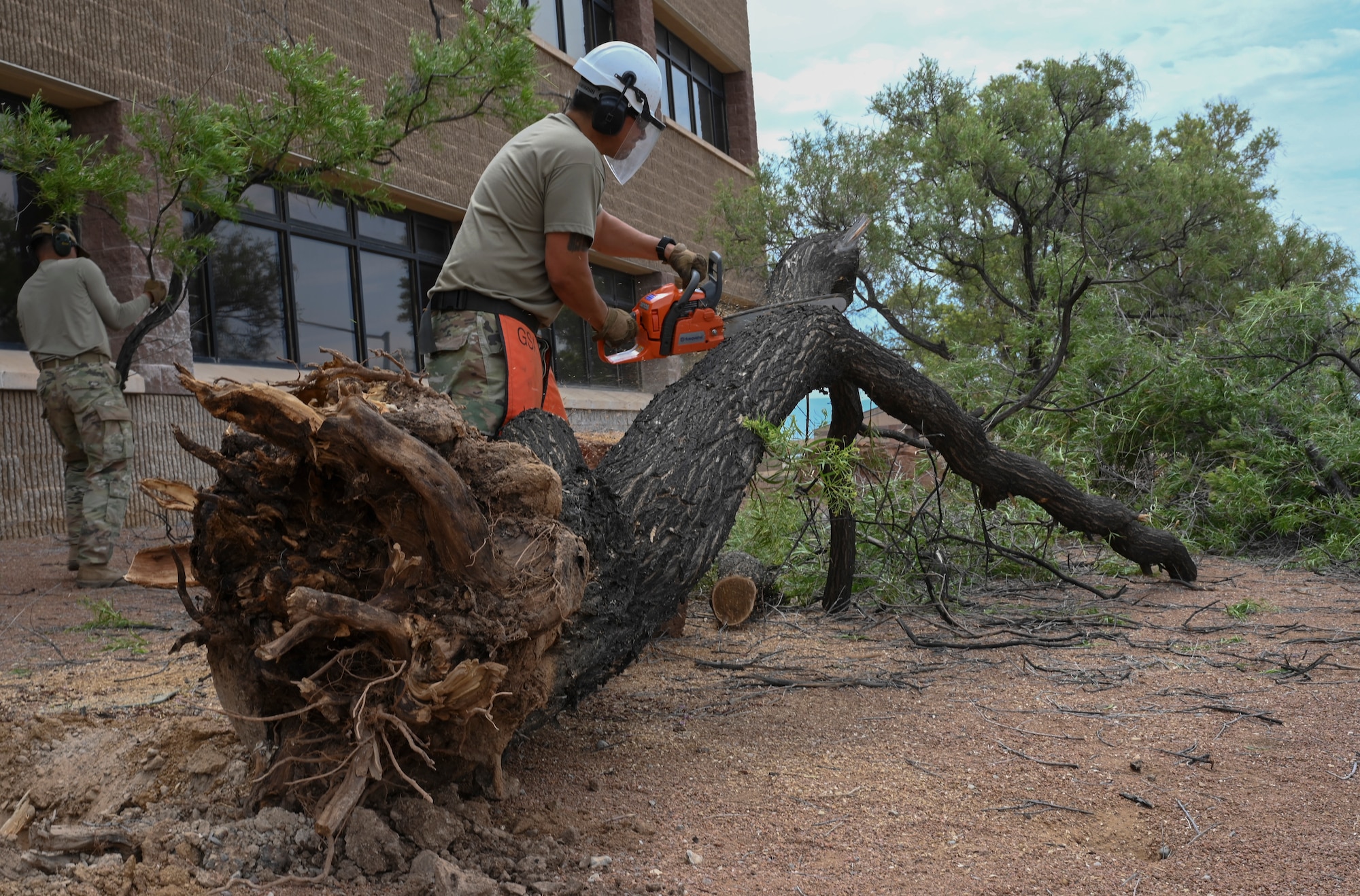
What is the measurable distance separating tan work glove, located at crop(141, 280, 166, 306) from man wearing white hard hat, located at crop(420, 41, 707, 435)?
3328mm

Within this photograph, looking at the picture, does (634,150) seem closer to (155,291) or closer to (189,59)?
(155,291)

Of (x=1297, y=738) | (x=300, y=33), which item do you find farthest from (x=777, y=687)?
(x=300, y=33)

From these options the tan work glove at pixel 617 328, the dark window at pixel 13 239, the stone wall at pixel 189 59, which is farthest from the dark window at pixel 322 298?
the tan work glove at pixel 617 328

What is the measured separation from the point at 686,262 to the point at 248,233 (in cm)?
640

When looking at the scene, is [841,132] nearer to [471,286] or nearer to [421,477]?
[471,286]

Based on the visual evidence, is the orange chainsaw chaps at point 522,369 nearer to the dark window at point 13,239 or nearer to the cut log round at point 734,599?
the cut log round at point 734,599

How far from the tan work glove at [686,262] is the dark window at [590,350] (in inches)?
363

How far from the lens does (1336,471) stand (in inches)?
240

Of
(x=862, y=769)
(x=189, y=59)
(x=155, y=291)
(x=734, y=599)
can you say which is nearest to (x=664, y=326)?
(x=734, y=599)

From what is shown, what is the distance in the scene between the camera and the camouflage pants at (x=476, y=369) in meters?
3.06

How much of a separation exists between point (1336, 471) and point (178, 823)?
6.77 meters

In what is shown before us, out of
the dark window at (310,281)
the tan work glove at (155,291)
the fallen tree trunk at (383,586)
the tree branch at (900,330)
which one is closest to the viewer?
the fallen tree trunk at (383,586)

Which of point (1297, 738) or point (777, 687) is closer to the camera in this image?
point (1297, 738)

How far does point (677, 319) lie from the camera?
360 centimetres
